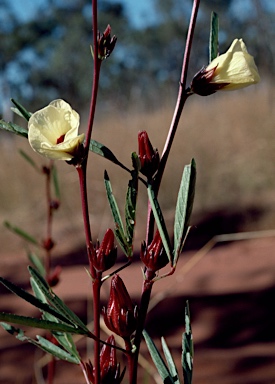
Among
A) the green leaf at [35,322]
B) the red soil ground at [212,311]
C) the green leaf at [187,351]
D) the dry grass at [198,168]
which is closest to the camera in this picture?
the green leaf at [35,322]

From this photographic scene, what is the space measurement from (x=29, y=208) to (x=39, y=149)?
17.4 ft

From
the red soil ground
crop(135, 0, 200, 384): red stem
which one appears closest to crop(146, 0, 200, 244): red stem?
crop(135, 0, 200, 384): red stem

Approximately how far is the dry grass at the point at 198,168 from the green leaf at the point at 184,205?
360 centimetres

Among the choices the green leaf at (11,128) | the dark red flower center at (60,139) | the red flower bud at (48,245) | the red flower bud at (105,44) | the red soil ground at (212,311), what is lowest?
the red soil ground at (212,311)

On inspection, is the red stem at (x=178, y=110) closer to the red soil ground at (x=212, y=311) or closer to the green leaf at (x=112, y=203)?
the green leaf at (x=112, y=203)

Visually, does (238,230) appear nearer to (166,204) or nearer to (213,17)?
(166,204)

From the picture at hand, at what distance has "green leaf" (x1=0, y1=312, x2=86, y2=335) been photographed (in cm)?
30

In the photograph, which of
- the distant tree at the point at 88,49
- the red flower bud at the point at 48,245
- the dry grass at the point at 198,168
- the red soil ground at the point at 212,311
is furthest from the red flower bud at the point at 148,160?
the distant tree at the point at 88,49

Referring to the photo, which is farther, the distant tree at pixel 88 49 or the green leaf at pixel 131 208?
the distant tree at pixel 88 49

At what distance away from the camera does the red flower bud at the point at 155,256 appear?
38 centimetres

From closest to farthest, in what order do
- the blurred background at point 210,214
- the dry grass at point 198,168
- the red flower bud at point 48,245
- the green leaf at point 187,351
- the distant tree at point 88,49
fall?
1. the green leaf at point 187,351
2. the red flower bud at point 48,245
3. the blurred background at point 210,214
4. the dry grass at point 198,168
5. the distant tree at point 88,49

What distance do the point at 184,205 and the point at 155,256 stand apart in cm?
3

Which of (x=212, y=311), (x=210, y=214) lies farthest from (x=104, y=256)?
(x=210, y=214)

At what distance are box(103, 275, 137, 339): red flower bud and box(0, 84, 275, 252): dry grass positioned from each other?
3.61m
